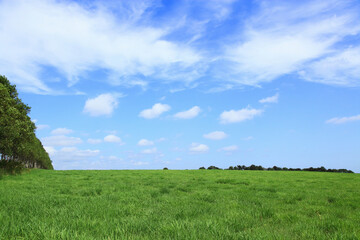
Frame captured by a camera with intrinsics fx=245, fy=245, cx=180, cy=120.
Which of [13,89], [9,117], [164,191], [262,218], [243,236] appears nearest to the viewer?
[243,236]

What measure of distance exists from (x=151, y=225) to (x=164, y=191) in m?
7.12

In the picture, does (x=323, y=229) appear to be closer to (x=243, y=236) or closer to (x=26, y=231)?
(x=243, y=236)

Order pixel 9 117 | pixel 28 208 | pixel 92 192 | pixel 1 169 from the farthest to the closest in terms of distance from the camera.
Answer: pixel 1 169 → pixel 9 117 → pixel 92 192 → pixel 28 208

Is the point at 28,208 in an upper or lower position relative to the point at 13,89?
lower

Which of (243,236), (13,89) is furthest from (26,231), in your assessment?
(13,89)

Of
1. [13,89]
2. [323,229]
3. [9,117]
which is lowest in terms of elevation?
[323,229]

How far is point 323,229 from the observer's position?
607cm

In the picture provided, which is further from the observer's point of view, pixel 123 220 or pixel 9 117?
pixel 9 117

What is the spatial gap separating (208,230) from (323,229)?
311 cm

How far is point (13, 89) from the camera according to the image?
31531mm

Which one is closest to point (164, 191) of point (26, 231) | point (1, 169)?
point (26, 231)

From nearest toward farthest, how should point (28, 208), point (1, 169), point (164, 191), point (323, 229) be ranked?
point (323, 229) → point (28, 208) → point (164, 191) → point (1, 169)

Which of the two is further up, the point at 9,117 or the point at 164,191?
the point at 9,117

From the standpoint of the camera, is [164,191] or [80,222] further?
[164,191]
